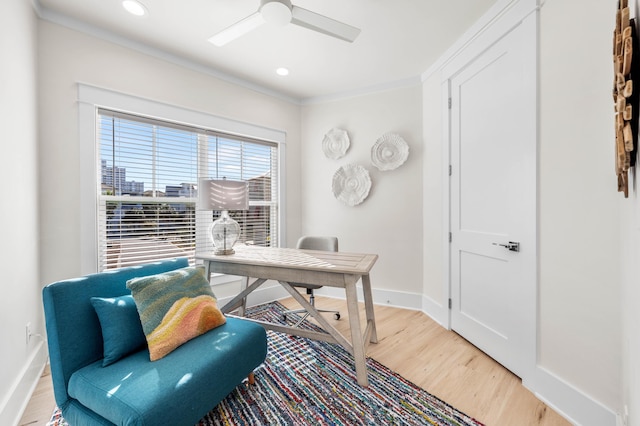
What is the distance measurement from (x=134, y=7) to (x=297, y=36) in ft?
4.00

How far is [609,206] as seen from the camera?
1330 millimetres

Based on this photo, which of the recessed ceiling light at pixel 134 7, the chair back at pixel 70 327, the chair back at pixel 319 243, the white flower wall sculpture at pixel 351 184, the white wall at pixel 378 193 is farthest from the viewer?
the white flower wall sculpture at pixel 351 184

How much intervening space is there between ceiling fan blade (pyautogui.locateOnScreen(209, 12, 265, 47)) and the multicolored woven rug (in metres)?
2.40

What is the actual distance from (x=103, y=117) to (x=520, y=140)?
3.27 m

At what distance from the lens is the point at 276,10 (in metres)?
1.73

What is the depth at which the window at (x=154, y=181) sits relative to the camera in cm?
236

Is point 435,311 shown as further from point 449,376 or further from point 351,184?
point 351,184

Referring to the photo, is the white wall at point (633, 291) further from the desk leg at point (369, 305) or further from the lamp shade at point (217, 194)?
the lamp shade at point (217, 194)

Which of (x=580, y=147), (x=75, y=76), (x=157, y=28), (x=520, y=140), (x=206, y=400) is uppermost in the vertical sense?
(x=157, y=28)

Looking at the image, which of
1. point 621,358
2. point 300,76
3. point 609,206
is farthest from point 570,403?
point 300,76

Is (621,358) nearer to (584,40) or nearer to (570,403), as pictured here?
(570,403)

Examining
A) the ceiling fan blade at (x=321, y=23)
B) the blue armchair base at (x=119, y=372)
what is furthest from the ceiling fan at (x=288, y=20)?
the blue armchair base at (x=119, y=372)

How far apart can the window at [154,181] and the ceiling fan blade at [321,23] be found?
164 cm

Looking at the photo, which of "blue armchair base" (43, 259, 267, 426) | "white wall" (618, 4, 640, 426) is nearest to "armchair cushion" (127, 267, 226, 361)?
"blue armchair base" (43, 259, 267, 426)
